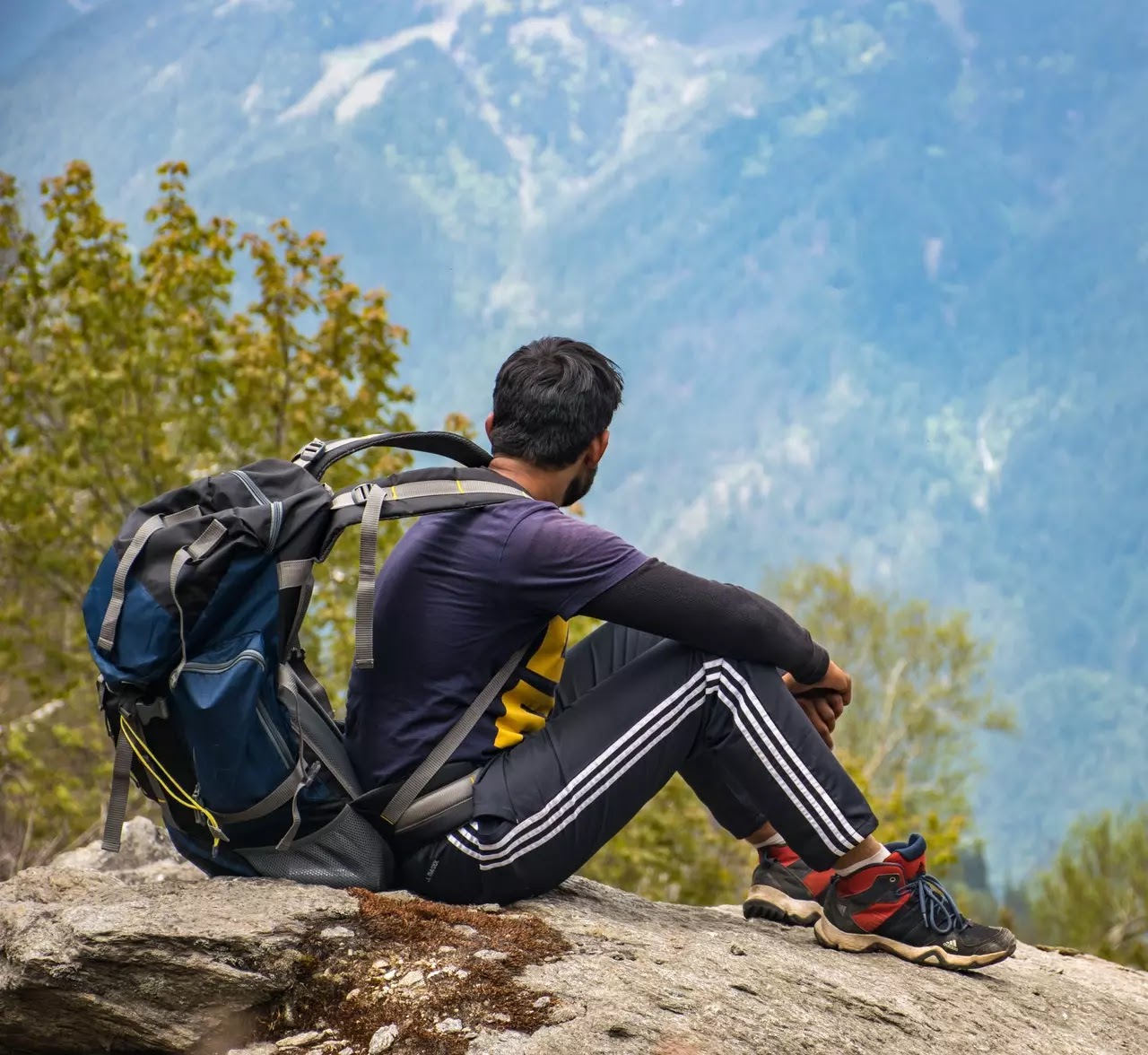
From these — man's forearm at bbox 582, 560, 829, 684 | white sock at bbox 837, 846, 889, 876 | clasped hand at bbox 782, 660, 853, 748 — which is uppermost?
man's forearm at bbox 582, 560, 829, 684

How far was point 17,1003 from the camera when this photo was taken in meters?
3.07

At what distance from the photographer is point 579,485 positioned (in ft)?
11.3

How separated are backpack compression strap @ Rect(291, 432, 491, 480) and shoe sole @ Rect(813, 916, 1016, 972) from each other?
59.5 inches

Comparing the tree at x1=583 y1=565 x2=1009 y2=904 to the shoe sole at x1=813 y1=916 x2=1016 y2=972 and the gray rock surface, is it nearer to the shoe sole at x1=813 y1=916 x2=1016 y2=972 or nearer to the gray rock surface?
the shoe sole at x1=813 y1=916 x2=1016 y2=972

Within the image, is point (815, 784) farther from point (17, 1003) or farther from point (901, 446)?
point (901, 446)

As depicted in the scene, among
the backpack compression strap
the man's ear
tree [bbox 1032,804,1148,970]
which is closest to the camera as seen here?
the backpack compression strap

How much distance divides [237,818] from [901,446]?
9294 centimetres

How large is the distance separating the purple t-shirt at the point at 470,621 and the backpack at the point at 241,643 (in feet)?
0.18

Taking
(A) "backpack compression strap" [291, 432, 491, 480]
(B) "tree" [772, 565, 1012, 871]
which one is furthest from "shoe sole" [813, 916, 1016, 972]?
(B) "tree" [772, 565, 1012, 871]

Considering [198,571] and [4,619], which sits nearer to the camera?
[198,571]

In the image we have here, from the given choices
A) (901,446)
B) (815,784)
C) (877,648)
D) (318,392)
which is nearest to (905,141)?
(901,446)

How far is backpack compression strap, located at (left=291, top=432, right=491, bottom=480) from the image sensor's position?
3082mm

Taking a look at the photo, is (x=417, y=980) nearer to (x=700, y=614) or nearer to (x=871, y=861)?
(x=700, y=614)

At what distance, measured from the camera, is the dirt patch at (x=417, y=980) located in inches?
107
